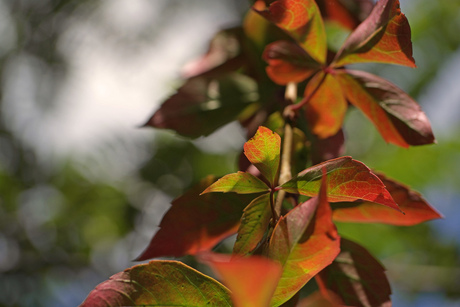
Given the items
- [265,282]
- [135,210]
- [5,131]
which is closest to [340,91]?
[265,282]

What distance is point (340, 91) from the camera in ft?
1.80

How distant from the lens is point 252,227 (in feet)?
1.20

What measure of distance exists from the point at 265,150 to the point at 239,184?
0.04 metres

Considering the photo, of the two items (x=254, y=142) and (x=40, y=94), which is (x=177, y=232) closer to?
(x=254, y=142)

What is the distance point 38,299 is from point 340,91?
63.0 inches

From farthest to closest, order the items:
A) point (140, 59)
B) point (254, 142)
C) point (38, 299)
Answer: point (140, 59) → point (38, 299) → point (254, 142)

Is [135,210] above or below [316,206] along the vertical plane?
below

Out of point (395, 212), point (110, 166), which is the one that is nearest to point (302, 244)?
point (395, 212)

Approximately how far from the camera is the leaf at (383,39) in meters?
0.41

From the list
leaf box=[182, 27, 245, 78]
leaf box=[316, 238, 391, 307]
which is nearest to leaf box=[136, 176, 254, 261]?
leaf box=[316, 238, 391, 307]

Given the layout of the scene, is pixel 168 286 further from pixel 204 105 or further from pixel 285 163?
pixel 204 105

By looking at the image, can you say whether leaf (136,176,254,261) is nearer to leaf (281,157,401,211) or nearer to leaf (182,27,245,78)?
leaf (281,157,401,211)

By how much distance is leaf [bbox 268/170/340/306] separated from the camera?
29 centimetres

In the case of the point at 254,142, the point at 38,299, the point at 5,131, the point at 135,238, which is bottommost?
the point at 38,299
